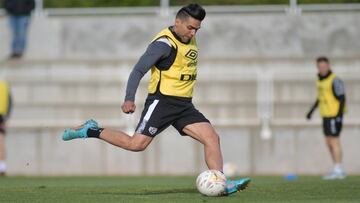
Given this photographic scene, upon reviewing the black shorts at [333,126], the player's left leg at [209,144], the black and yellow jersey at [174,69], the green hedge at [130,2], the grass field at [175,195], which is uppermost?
the green hedge at [130,2]

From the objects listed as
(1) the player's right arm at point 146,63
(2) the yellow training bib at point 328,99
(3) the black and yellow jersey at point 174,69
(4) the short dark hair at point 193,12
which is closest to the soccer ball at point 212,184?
(3) the black and yellow jersey at point 174,69

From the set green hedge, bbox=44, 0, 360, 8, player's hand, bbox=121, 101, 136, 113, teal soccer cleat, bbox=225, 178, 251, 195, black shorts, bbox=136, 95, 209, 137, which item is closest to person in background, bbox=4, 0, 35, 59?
green hedge, bbox=44, 0, 360, 8

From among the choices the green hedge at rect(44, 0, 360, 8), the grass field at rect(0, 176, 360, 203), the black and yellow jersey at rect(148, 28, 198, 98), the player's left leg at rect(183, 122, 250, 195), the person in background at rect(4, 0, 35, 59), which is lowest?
the grass field at rect(0, 176, 360, 203)

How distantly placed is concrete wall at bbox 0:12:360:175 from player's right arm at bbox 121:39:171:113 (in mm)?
10458

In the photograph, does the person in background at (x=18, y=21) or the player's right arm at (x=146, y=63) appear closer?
the player's right arm at (x=146, y=63)

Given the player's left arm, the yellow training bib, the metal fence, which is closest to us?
the player's left arm

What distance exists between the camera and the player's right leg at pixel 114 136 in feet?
38.6

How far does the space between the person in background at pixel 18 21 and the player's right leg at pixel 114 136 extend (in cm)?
1241

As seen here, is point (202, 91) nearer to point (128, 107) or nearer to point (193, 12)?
point (193, 12)

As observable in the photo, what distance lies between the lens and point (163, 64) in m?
11.8

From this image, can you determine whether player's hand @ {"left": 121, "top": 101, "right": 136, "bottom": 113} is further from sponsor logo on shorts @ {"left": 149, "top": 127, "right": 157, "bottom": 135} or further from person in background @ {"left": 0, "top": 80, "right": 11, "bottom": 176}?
person in background @ {"left": 0, "top": 80, "right": 11, "bottom": 176}

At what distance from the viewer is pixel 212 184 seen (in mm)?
11352

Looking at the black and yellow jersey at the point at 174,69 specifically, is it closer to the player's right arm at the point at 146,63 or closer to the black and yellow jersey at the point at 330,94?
the player's right arm at the point at 146,63

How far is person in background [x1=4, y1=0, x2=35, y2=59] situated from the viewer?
24.0m
